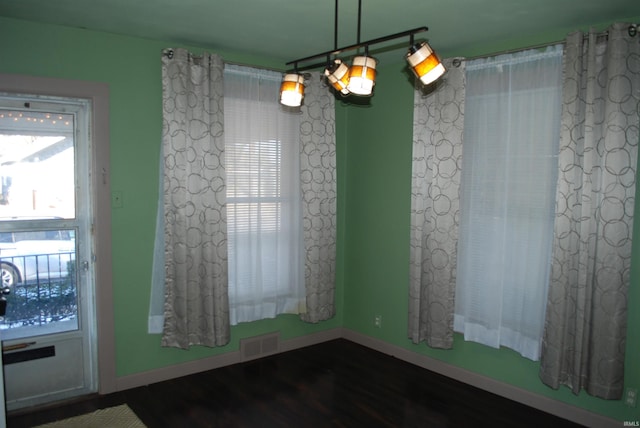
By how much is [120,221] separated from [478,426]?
9.51 feet

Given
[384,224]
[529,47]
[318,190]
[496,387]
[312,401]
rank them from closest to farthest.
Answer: [529,47]
[312,401]
[496,387]
[318,190]
[384,224]

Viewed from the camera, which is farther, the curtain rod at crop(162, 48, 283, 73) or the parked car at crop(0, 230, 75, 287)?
the curtain rod at crop(162, 48, 283, 73)

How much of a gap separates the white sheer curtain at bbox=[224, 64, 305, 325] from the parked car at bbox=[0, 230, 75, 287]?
1211mm

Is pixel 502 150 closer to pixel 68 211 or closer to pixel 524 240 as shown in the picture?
pixel 524 240

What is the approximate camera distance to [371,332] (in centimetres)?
438

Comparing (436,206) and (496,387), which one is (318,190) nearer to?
(436,206)

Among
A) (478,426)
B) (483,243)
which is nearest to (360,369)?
(478,426)

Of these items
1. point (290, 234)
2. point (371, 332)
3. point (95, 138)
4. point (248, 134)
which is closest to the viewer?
point (95, 138)

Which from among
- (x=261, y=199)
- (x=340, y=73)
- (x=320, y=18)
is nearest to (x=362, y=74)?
(x=340, y=73)

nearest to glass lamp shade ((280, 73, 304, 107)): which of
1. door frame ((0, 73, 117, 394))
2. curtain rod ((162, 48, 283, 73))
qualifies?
curtain rod ((162, 48, 283, 73))

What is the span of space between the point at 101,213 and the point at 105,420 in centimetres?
141

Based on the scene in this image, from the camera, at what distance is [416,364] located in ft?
13.0

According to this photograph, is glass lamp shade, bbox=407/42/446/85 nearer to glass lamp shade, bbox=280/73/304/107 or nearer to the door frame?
glass lamp shade, bbox=280/73/304/107

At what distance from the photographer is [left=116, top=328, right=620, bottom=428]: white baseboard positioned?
307cm
